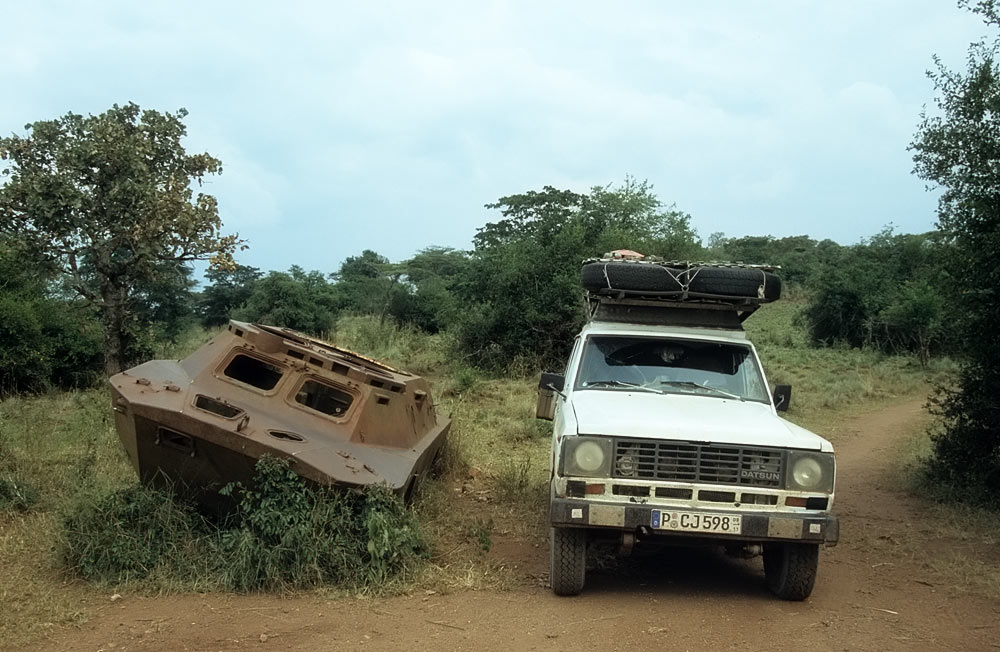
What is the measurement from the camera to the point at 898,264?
3297 cm

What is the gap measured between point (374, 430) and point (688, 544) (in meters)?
2.60

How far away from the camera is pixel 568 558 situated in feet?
19.1

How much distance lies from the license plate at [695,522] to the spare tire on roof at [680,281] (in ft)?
7.20

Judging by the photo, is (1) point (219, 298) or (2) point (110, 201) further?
(1) point (219, 298)

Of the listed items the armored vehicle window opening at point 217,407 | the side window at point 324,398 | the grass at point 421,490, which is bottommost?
the grass at point 421,490

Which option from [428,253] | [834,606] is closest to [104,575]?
[834,606]

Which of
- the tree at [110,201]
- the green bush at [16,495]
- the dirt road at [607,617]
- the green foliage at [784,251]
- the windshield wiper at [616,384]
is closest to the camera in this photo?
the dirt road at [607,617]

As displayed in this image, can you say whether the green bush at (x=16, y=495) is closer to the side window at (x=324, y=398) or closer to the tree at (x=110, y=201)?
the side window at (x=324, y=398)

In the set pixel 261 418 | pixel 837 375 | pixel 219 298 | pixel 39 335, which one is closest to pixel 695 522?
pixel 261 418

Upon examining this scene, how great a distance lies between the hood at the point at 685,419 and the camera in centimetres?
570

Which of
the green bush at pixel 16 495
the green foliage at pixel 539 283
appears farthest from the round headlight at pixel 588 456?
the green foliage at pixel 539 283

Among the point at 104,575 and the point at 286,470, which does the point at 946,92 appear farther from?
the point at 104,575

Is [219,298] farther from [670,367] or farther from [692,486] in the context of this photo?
[692,486]

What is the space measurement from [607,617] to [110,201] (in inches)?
432
